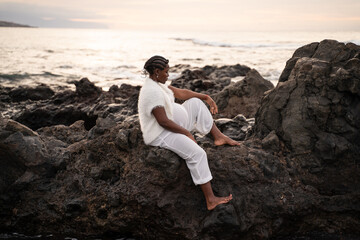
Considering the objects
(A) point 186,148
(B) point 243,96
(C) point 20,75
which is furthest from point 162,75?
(C) point 20,75

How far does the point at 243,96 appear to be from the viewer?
8.02 metres

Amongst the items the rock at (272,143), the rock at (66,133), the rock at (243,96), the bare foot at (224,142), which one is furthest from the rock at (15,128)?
the rock at (243,96)

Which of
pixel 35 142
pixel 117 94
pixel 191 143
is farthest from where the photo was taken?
pixel 117 94

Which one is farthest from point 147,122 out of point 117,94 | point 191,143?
point 117,94

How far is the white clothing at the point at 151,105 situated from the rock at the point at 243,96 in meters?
4.00

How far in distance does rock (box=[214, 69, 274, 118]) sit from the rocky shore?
322 cm

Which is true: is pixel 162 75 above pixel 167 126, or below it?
above

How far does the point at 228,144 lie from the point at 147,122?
1.11 meters

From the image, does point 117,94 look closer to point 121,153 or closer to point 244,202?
point 121,153

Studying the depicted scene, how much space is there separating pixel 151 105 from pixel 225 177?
123 centimetres

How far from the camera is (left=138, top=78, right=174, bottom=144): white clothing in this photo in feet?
12.5

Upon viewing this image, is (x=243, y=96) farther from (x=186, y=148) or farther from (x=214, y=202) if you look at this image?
(x=214, y=202)

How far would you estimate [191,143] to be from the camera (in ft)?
12.3

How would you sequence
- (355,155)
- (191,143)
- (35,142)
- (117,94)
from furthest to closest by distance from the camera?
(117,94) → (35,142) → (355,155) → (191,143)
